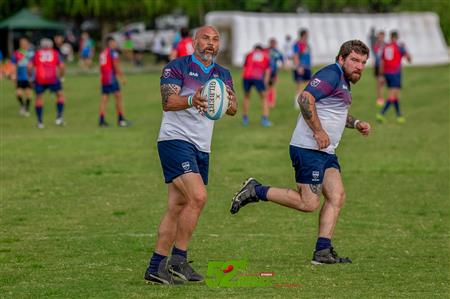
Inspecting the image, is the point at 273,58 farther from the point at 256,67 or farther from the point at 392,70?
the point at 392,70

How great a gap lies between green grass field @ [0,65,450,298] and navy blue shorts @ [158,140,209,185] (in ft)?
3.09

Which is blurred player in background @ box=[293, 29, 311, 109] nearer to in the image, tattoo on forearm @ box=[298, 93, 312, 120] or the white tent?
the white tent

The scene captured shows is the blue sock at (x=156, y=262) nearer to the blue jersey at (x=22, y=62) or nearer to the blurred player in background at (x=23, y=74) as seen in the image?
the blurred player in background at (x=23, y=74)

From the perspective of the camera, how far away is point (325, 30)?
57.6 metres

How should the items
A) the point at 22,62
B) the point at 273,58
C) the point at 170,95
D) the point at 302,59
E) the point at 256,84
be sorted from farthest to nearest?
the point at 302,59 < the point at 273,58 < the point at 22,62 < the point at 256,84 < the point at 170,95

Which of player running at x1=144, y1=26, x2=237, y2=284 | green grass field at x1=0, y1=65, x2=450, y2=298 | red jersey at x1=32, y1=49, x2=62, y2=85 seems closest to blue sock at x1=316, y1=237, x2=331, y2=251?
green grass field at x1=0, y1=65, x2=450, y2=298

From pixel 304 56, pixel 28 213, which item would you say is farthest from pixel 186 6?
pixel 28 213

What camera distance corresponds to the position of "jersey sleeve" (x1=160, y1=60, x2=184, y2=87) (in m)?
8.89

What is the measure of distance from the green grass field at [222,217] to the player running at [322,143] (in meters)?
0.55

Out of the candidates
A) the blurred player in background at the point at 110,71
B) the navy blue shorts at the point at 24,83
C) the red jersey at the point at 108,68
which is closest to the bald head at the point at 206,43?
the blurred player in background at the point at 110,71

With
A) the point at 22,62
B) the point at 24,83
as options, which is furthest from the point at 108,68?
the point at 24,83

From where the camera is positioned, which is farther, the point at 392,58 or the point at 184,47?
the point at 392,58

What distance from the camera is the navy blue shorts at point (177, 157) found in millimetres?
8969

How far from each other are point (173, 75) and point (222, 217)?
4.92m
